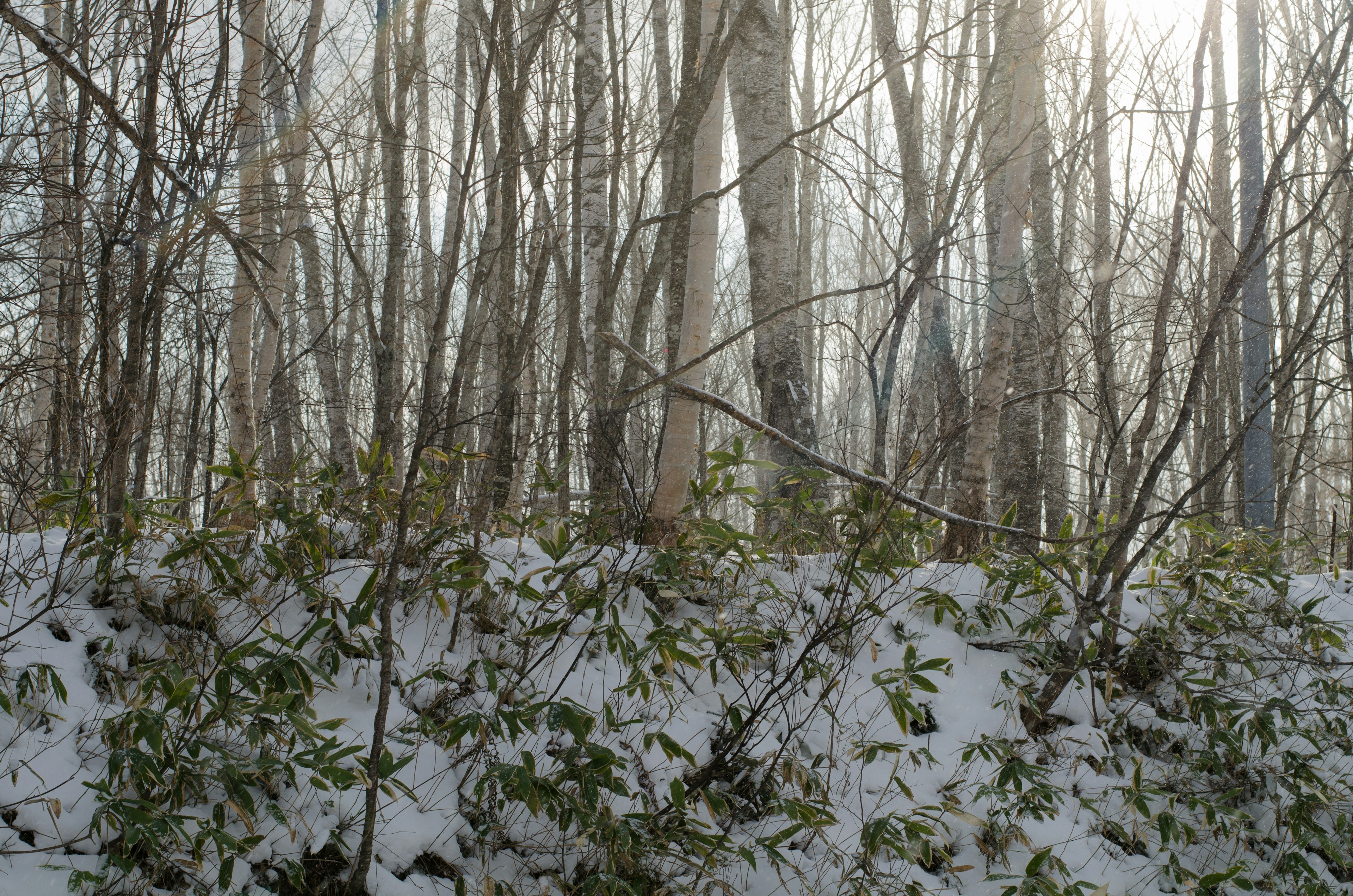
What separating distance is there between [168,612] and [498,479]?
118 centimetres

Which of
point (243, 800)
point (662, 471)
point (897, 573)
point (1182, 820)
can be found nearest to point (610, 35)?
point (662, 471)

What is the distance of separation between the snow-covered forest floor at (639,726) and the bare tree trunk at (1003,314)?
46 cm

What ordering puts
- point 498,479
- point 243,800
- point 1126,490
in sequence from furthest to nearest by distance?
point 1126,490 < point 498,479 < point 243,800

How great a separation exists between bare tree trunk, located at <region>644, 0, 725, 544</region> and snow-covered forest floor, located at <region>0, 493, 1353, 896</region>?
0.29m

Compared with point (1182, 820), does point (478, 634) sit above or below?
above

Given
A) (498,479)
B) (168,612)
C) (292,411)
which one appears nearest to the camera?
(168,612)

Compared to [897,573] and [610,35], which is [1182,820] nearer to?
[897,573]

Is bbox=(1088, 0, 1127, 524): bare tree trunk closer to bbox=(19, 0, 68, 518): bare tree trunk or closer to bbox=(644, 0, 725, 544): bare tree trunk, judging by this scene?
bbox=(644, 0, 725, 544): bare tree trunk

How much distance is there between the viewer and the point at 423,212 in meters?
9.02

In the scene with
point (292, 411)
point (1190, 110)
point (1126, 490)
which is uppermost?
point (1190, 110)

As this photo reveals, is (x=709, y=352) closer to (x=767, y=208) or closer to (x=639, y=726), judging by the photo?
(x=639, y=726)

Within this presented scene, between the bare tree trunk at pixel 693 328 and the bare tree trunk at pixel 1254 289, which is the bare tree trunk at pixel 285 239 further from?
the bare tree trunk at pixel 1254 289

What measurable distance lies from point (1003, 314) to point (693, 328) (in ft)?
5.95

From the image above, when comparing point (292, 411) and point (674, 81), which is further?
point (674, 81)
